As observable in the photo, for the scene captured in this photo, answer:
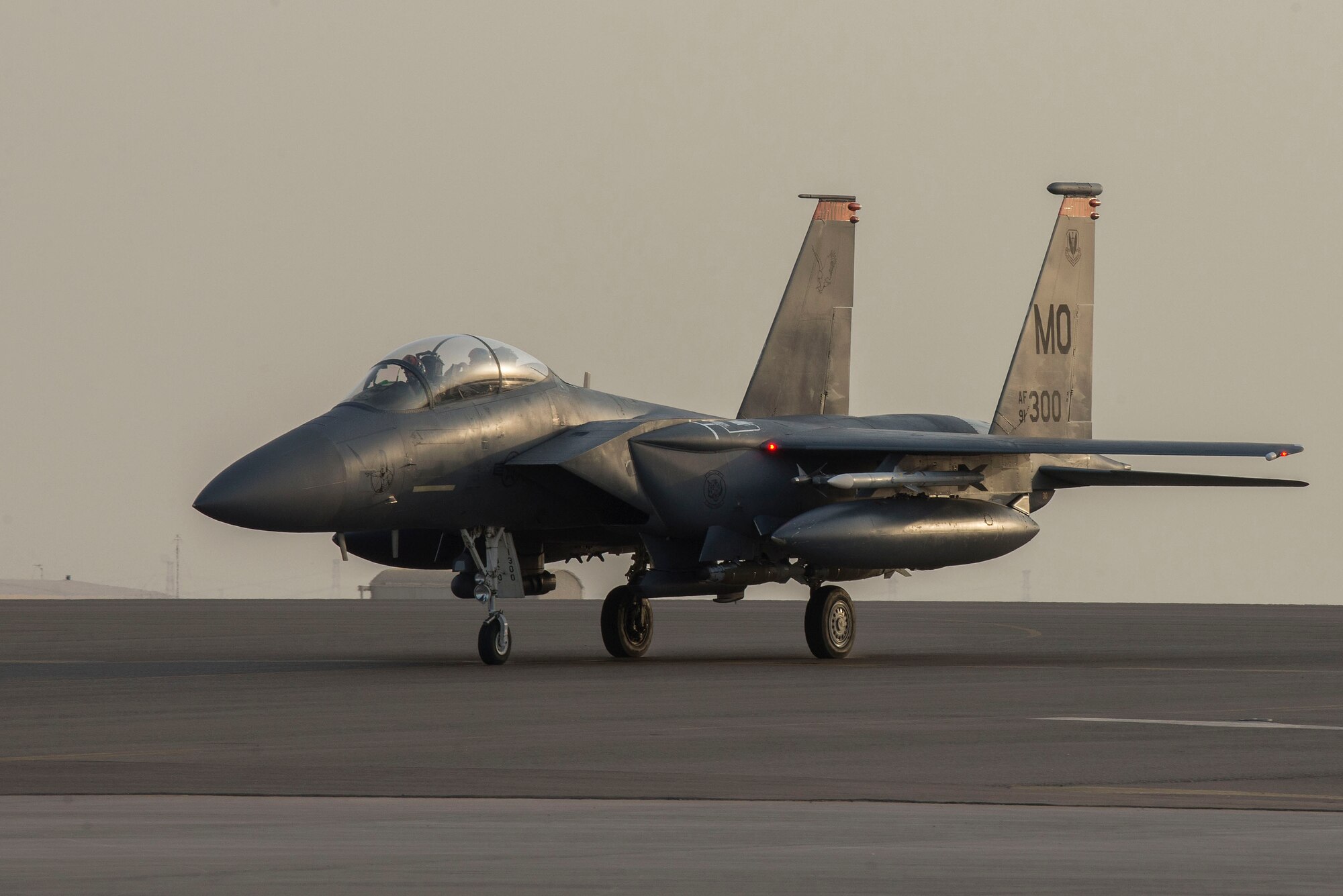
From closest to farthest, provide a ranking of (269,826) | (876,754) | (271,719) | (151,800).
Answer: (269,826) → (151,800) → (876,754) → (271,719)

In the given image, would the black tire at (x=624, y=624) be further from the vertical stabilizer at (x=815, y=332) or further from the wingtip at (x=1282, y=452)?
the wingtip at (x=1282, y=452)

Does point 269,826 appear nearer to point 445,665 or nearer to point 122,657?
point 445,665

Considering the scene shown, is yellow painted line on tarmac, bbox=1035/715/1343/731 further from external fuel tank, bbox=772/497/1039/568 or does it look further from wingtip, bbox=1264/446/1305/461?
wingtip, bbox=1264/446/1305/461

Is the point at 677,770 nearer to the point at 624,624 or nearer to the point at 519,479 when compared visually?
the point at 519,479

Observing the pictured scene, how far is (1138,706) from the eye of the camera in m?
15.7

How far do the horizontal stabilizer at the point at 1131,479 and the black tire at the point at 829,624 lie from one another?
3409mm

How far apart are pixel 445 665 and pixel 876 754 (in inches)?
399

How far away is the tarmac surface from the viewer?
295 inches

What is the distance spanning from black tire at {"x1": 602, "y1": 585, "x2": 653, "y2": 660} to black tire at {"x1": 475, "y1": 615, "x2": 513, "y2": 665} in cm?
207

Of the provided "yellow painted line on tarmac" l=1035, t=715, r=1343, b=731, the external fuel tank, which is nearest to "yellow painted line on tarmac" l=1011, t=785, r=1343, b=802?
"yellow painted line on tarmac" l=1035, t=715, r=1343, b=731

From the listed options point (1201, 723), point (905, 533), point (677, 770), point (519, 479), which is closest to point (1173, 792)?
point (677, 770)

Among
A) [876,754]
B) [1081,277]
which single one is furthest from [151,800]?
[1081,277]

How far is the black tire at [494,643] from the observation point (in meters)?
20.8

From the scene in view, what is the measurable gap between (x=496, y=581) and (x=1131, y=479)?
8.52m
